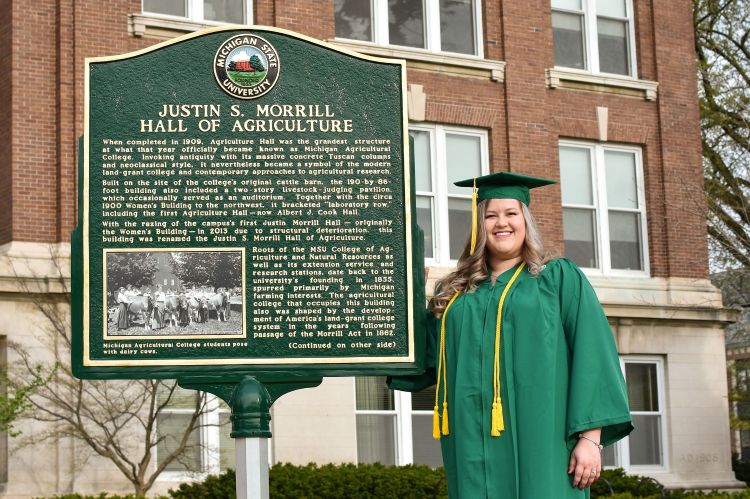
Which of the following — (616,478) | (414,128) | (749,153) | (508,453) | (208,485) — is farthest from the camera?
Result: (749,153)

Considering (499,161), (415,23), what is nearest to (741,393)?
(499,161)

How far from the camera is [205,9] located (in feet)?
61.9

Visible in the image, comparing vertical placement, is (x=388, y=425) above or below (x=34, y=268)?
below

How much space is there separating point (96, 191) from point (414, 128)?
41.1 ft

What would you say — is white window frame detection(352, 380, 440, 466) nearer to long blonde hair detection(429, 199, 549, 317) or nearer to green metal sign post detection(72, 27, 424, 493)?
green metal sign post detection(72, 27, 424, 493)

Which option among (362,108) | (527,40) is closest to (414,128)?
(527,40)

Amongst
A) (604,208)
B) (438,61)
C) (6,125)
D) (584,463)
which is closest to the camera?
(584,463)

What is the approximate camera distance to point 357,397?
19109 mm

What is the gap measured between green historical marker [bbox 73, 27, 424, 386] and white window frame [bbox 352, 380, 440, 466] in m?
11.8

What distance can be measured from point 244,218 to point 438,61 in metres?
12.9

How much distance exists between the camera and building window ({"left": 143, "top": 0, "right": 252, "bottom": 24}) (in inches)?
733

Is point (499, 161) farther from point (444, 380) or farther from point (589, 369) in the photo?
point (589, 369)

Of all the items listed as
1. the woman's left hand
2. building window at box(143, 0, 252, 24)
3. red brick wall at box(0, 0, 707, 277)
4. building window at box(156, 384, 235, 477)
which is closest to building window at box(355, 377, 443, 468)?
building window at box(156, 384, 235, 477)

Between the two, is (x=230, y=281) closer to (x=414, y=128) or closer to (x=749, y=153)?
(x=414, y=128)
